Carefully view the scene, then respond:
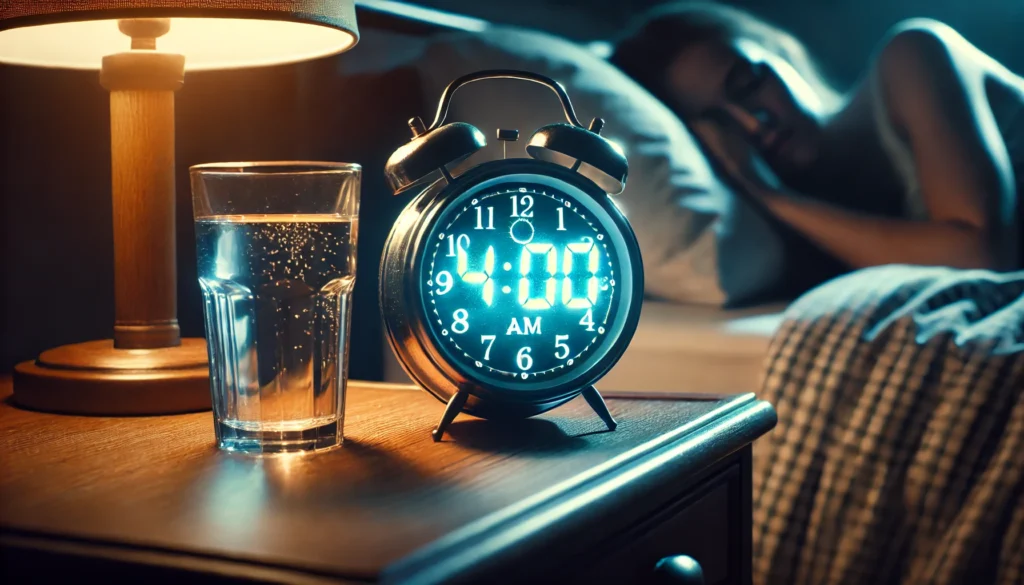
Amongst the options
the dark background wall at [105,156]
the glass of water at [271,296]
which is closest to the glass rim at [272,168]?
the glass of water at [271,296]

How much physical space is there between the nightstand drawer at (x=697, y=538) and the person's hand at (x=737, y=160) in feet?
4.03

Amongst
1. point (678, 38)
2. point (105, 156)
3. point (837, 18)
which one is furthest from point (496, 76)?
point (837, 18)

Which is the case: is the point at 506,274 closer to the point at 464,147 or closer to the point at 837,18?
the point at 464,147

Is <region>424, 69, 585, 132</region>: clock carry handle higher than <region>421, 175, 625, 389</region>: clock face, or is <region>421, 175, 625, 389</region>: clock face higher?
<region>424, 69, 585, 132</region>: clock carry handle

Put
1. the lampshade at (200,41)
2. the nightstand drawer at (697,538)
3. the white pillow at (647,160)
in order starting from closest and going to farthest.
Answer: the nightstand drawer at (697,538), the lampshade at (200,41), the white pillow at (647,160)

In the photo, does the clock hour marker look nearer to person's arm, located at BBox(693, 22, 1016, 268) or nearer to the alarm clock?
the alarm clock

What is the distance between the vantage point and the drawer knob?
0.67 metres

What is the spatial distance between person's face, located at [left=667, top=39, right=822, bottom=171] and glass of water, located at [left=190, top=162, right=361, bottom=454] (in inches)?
62.8

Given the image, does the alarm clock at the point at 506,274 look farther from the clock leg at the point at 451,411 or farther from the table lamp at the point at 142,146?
the table lamp at the point at 142,146

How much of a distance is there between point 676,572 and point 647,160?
1.16 meters

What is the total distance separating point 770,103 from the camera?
2133mm

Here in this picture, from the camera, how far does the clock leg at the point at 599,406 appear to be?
0.75 m

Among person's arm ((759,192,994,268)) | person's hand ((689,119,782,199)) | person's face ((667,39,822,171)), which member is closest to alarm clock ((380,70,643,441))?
person's arm ((759,192,994,268))

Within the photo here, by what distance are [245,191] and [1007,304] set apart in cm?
117
